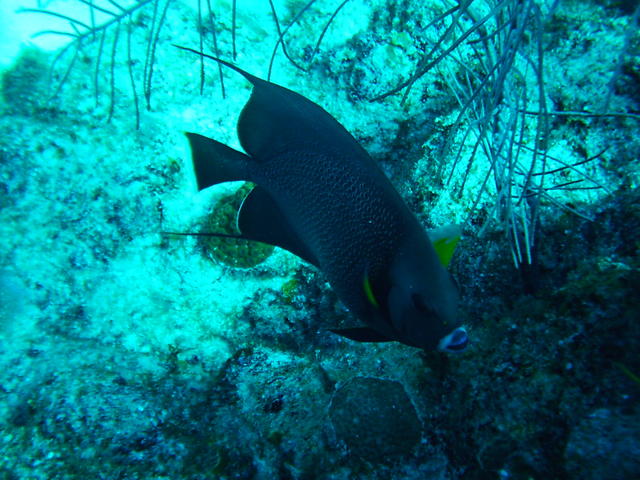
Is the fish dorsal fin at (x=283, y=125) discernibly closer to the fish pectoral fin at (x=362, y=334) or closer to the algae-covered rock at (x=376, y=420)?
the fish pectoral fin at (x=362, y=334)

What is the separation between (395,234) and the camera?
1063 millimetres

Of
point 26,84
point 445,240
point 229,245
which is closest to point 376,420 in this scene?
point 445,240

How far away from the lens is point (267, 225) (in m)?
1.31

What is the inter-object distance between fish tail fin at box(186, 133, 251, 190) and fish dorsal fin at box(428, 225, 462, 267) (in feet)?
2.39

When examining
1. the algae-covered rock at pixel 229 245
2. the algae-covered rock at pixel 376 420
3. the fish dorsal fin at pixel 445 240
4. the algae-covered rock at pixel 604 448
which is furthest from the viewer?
the algae-covered rock at pixel 229 245

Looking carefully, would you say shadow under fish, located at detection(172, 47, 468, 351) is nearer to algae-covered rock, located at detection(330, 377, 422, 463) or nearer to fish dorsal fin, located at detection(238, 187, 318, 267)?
fish dorsal fin, located at detection(238, 187, 318, 267)

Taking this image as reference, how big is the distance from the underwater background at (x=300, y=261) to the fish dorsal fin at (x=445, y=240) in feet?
1.27

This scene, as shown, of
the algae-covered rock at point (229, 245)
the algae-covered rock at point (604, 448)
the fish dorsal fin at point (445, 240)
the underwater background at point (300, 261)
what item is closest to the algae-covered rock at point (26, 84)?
the underwater background at point (300, 261)

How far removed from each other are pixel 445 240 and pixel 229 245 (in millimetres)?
1344

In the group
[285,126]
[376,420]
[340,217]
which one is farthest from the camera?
[376,420]

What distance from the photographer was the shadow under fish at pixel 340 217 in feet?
3.34

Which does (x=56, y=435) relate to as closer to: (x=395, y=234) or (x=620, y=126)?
(x=395, y=234)

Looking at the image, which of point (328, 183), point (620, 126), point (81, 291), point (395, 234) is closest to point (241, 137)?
point (328, 183)

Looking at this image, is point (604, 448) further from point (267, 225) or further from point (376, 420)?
point (267, 225)
